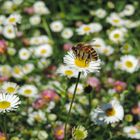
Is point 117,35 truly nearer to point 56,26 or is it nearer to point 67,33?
point 67,33

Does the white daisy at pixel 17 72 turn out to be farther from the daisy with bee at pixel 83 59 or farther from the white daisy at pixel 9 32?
the daisy with bee at pixel 83 59

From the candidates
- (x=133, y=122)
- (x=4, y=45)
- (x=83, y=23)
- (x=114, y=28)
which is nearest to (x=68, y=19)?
(x=83, y=23)

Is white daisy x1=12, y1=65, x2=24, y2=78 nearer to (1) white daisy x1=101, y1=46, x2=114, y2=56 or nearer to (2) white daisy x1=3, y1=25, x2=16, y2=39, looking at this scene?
(2) white daisy x1=3, y1=25, x2=16, y2=39

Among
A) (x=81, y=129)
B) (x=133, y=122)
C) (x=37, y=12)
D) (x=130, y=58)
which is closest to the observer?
(x=81, y=129)

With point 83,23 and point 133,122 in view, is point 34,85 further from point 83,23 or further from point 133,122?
point 83,23

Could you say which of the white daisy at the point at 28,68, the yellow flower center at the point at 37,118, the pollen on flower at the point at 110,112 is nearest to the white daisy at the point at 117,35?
the white daisy at the point at 28,68

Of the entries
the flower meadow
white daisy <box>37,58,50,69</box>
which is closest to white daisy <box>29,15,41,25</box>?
the flower meadow
